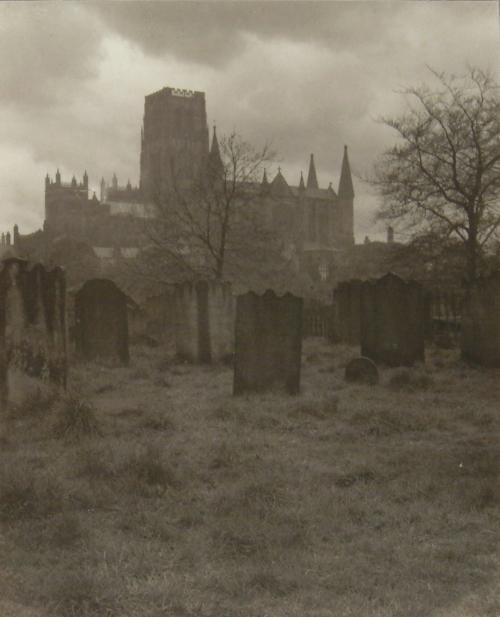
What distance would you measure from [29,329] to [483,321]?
24.8 ft

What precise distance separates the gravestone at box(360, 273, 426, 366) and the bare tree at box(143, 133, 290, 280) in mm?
15316

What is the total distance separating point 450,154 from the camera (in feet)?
73.8

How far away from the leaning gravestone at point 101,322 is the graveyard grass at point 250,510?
5.12 metres

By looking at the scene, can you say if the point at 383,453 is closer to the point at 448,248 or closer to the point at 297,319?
the point at 297,319

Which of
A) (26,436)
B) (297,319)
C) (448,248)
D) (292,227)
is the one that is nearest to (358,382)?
(297,319)

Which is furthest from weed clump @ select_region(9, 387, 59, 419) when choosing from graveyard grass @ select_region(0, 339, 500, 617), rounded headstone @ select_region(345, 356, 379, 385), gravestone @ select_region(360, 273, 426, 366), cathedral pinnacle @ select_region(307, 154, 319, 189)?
cathedral pinnacle @ select_region(307, 154, 319, 189)

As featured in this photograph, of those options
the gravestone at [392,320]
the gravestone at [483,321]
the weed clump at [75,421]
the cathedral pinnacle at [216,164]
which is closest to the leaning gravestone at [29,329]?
the weed clump at [75,421]

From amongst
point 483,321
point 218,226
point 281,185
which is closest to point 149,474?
point 483,321

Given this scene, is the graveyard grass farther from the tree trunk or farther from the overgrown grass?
the tree trunk

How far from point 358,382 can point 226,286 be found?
13.5ft

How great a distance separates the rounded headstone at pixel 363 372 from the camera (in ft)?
33.7

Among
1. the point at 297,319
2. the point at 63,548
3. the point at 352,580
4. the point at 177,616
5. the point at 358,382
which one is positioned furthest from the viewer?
the point at 358,382

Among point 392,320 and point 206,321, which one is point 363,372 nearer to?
point 392,320

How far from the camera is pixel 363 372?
1036 cm
